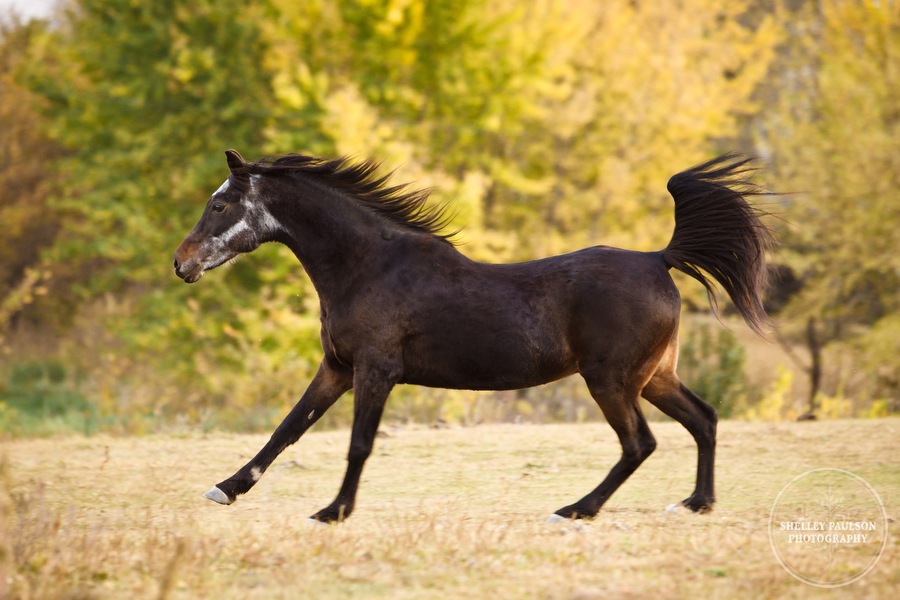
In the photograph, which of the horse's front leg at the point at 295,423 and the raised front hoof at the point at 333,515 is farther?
the horse's front leg at the point at 295,423

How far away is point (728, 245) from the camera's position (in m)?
6.59

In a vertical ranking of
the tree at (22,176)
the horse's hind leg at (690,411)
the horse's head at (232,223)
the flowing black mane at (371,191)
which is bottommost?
the horse's hind leg at (690,411)

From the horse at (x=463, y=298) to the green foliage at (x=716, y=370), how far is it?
9.91 m

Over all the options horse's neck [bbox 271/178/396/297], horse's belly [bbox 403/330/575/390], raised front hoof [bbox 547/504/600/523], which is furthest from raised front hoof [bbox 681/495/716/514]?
horse's neck [bbox 271/178/396/297]

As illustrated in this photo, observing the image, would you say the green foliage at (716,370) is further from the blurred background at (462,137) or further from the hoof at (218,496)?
the hoof at (218,496)

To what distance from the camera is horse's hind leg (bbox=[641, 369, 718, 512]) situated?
661 cm

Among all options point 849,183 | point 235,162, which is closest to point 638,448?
point 235,162

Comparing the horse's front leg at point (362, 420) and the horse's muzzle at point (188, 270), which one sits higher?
the horse's muzzle at point (188, 270)

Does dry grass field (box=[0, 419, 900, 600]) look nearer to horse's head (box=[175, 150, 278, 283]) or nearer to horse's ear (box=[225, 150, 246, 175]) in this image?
horse's head (box=[175, 150, 278, 283])

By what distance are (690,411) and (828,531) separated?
130 cm

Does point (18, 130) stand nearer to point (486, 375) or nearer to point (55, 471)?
point (55, 471)

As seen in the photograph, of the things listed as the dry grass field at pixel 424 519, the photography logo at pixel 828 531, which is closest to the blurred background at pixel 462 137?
the dry grass field at pixel 424 519

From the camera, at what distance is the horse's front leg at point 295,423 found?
21.1 feet

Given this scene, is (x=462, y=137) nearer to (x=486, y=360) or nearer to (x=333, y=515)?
(x=486, y=360)
